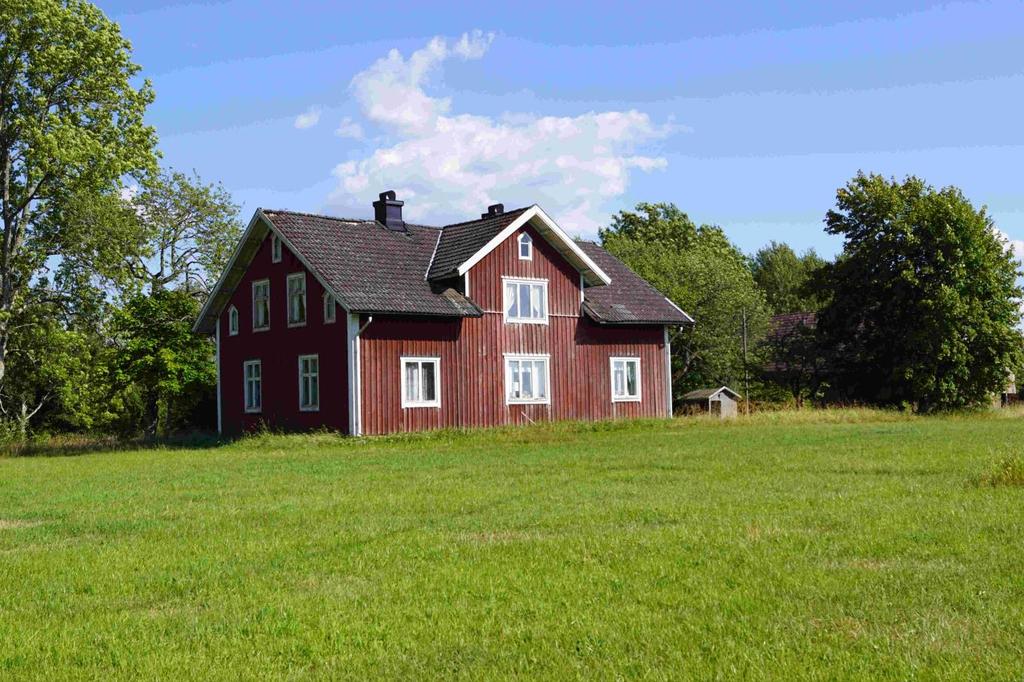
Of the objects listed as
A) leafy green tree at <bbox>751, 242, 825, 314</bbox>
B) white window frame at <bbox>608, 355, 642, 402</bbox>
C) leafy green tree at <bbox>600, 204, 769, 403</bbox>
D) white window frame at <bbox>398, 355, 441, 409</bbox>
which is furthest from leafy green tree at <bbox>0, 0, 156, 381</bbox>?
leafy green tree at <bbox>751, 242, 825, 314</bbox>

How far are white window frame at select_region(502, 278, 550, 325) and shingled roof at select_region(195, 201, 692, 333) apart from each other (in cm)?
153

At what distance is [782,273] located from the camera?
9694cm

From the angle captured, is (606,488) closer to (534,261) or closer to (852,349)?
(534,261)

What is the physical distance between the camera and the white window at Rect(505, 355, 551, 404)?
1558 inches

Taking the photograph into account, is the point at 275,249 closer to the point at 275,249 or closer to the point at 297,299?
the point at 275,249

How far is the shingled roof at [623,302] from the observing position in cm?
4234

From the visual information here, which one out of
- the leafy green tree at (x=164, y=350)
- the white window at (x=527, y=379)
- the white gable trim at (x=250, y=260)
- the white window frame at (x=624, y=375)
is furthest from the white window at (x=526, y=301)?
the leafy green tree at (x=164, y=350)

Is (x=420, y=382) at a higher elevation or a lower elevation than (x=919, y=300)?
lower

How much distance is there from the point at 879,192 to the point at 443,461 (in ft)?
112

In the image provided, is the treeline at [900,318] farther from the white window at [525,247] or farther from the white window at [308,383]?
the white window at [308,383]

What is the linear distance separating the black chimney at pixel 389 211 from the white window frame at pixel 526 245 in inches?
173

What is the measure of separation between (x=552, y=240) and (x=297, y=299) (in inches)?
357

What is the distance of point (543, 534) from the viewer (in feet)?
40.2

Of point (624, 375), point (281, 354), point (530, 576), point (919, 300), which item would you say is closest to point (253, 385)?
point (281, 354)
